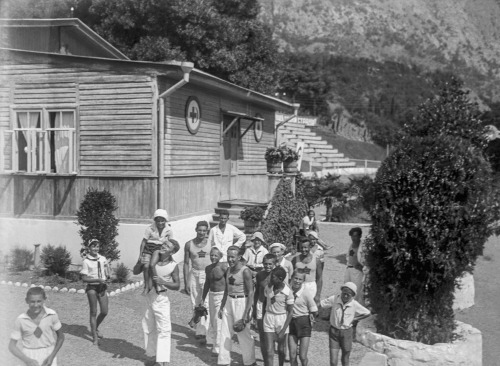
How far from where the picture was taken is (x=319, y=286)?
8695 millimetres

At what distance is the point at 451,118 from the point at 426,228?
75.7 inches

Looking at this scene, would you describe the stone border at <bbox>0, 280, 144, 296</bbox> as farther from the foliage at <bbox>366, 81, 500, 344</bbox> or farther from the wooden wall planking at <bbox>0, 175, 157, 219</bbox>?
the foliage at <bbox>366, 81, 500, 344</bbox>

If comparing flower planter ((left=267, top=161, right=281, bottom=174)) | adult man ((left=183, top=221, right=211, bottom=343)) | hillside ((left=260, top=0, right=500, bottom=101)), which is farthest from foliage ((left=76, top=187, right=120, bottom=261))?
hillside ((left=260, top=0, right=500, bottom=101))

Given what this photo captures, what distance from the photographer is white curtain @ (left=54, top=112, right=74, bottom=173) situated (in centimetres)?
1355

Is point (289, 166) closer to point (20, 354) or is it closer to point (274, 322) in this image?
point (274, 322)

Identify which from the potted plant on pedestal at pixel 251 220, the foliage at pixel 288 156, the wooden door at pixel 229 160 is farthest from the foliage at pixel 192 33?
the potted plant on pedestal at pixel 251 220

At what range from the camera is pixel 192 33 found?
89.6 ft

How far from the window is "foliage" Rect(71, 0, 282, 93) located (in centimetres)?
1421

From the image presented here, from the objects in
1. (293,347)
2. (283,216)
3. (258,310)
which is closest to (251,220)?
(283,216)

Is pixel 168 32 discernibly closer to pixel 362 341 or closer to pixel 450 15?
pixel 362 341

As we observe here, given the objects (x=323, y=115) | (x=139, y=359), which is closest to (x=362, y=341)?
(x=139, y=359)

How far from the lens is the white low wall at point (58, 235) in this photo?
13.3 meters

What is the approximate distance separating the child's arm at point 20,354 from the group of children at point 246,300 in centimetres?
191

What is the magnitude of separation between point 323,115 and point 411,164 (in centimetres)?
5249
